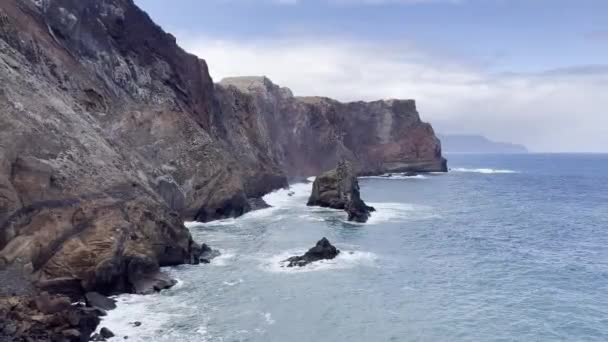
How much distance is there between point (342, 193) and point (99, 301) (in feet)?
152

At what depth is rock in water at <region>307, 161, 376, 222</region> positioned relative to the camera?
66.9 m

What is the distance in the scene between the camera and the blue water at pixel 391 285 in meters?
30.0

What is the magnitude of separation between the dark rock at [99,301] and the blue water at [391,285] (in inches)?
27.2

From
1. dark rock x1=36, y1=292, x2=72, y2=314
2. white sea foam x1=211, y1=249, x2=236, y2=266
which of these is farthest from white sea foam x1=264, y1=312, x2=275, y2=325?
white sea foam x1=211, y1=249, x2=236, y2=266

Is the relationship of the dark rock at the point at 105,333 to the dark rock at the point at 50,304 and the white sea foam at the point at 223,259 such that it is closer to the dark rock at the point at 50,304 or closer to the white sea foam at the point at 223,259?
the dark rock at the point at 50,304

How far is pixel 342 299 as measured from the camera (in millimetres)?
35031

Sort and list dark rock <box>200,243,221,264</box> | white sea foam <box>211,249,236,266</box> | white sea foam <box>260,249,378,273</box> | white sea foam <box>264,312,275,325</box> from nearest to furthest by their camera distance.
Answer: white sea foam <box>264,312,275,325</box>
white sea foam <box>260,249,378,273</box>
white sea foam <box>211,249,236,266</box>
dark rock <box>200,243,221,264</box>

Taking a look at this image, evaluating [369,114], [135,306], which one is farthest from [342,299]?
[369,114]

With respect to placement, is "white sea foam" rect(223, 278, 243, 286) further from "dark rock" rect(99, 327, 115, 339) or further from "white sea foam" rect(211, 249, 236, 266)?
"dark rock" rect(99, 327, 115, 339)

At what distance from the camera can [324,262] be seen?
44.2 m

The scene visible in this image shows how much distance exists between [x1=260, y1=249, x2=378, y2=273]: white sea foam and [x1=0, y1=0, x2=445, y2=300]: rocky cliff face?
6493 mm

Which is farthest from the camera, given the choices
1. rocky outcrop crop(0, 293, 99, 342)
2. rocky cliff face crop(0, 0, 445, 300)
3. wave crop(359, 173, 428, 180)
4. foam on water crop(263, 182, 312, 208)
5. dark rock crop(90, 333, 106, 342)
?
wave crop(359, 173, 428, 180)

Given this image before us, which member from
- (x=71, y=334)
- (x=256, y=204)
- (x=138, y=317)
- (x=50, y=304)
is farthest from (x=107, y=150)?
(x=256, y=204)

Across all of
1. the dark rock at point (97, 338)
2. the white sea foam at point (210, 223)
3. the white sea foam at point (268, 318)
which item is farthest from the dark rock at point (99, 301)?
the white sea foam at point (210, 223)
